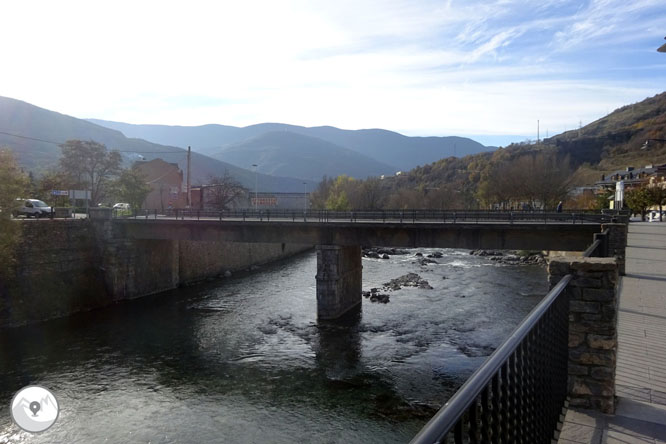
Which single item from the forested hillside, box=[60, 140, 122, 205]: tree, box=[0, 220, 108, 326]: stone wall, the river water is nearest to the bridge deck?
the river water

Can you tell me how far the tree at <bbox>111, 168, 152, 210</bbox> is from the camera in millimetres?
60656

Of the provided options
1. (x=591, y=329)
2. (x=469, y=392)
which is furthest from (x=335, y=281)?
(x=469, y=392)

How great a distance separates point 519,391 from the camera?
3520 mm

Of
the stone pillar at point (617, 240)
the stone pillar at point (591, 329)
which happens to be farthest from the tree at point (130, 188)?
the stone pillar at point (591, 329)

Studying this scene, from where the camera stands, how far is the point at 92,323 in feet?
97.9

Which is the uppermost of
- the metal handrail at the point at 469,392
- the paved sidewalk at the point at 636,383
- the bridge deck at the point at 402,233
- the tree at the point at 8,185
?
the tree at the point at 8,185

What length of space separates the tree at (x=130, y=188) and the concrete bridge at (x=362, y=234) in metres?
24.2

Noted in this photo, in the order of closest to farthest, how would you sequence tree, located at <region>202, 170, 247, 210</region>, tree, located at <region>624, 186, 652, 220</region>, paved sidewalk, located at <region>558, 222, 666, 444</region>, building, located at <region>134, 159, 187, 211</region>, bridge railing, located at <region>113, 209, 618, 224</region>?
paved sidewalk, located at <region>558, 222, 666, 444</region>
bridge railing, located at <region>113, 209, 618, 224</region>
tree, located at <region>624, 186, 652, 220</region>
building, located at <region>134, 159, 187, 211</region>
tree, located at <region>202, 170, 247, 210</region>

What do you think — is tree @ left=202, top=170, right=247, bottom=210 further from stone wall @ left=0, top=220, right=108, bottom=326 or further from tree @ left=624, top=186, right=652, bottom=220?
tree @ left=624, top=186, right=652, bottom=220

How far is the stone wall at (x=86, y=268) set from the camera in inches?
1204

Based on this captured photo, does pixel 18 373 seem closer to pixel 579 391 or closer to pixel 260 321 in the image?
pixel 260 321

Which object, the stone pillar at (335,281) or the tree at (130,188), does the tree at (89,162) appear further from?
the stone pillar at (335,281)

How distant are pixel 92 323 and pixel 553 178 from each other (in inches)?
2542

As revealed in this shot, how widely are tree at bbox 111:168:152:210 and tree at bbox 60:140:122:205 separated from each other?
212 cm
